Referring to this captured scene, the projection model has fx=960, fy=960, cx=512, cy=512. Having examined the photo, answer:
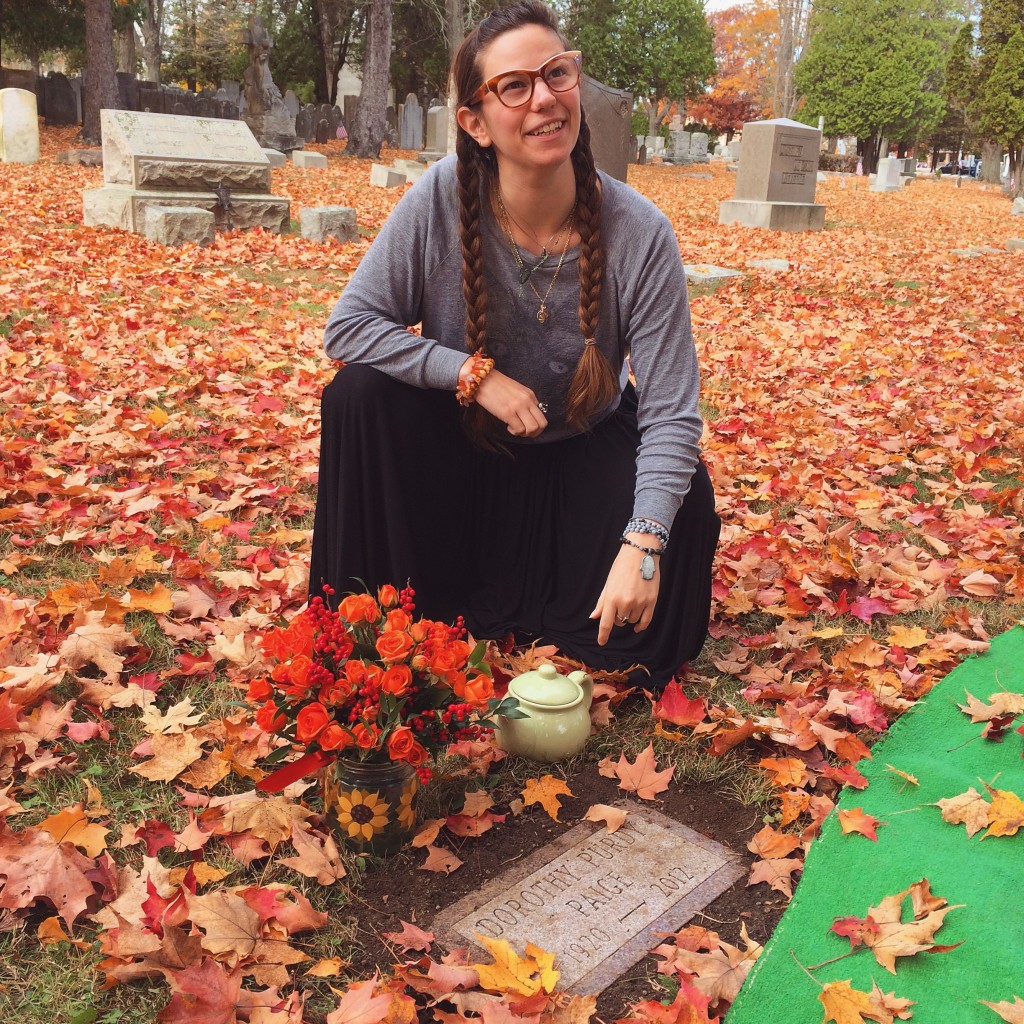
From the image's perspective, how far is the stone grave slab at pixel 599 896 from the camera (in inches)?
67.1

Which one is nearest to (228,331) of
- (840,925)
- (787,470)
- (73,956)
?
(787,470)

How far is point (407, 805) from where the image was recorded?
6.28ft

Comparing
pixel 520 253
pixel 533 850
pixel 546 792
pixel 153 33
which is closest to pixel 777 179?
pixel 520 253

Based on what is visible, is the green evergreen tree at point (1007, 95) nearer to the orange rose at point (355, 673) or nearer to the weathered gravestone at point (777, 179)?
the weathered gravestone at point (777, 179)

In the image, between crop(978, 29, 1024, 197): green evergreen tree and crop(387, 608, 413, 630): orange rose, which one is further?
crop(978, 29, 1024, 197): green evergreen tree

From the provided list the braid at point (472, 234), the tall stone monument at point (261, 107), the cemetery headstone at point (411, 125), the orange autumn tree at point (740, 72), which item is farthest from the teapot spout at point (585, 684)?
the orange autumn tree at point (740, 72)

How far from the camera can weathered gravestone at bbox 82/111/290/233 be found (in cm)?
882

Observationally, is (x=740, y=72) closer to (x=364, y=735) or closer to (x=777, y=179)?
(x=777, y=179)

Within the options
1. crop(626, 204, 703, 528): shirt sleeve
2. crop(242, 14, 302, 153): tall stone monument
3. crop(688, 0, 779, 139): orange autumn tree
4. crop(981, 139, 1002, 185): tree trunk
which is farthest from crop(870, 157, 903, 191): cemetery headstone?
crop(626, 204, 703, 528): shirt sleeve

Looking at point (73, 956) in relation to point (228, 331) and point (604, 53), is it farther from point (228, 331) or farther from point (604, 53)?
point (604, 53)

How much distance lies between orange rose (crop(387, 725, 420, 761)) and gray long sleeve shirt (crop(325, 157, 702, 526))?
0.81m

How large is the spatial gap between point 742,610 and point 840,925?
129 centimetres

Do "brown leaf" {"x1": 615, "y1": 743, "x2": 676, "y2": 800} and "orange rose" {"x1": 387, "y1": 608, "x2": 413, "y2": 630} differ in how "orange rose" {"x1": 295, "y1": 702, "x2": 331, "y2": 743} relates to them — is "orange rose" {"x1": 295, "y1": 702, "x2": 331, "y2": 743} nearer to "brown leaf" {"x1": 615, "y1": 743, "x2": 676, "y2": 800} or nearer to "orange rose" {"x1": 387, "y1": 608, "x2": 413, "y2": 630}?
"orange rose" {"x1": 387, "y1": 608, "x2": 413, "y2": 630}

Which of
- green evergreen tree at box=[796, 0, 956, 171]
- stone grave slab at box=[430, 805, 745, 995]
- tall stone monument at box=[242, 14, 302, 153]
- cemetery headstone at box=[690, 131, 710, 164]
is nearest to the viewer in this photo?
stone grave slab at box=[430, 805, 745, 995]
